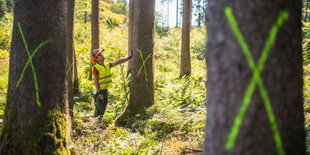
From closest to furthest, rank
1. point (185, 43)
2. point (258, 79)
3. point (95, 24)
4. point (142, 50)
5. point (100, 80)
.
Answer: point (258, 79), point (100, 80), point (142, 50), point (95, 24), point (185, 43)

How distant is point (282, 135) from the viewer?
1.84 meters

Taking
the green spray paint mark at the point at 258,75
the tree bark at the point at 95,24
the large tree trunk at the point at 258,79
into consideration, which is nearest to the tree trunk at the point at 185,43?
the tree bark at the point at 95,24

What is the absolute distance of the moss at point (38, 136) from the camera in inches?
119

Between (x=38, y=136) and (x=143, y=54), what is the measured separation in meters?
3.90

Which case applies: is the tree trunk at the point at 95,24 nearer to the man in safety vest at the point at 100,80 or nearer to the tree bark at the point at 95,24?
the tree bark at the point at 95,24

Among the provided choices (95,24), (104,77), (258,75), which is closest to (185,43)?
(95,24)

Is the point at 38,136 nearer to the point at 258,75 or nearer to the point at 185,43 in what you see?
the point at 258,75

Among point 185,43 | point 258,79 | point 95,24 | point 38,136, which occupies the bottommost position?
point 38,136

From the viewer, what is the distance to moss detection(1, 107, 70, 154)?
3.02 meters

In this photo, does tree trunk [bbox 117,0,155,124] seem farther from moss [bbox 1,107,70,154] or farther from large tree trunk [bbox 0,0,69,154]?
large tree trunk [bbox 0,0,69,154]

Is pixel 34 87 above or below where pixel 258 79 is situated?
below

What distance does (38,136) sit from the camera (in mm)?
3043

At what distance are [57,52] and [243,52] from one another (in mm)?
2436

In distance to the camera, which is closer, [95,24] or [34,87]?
[34,87]
